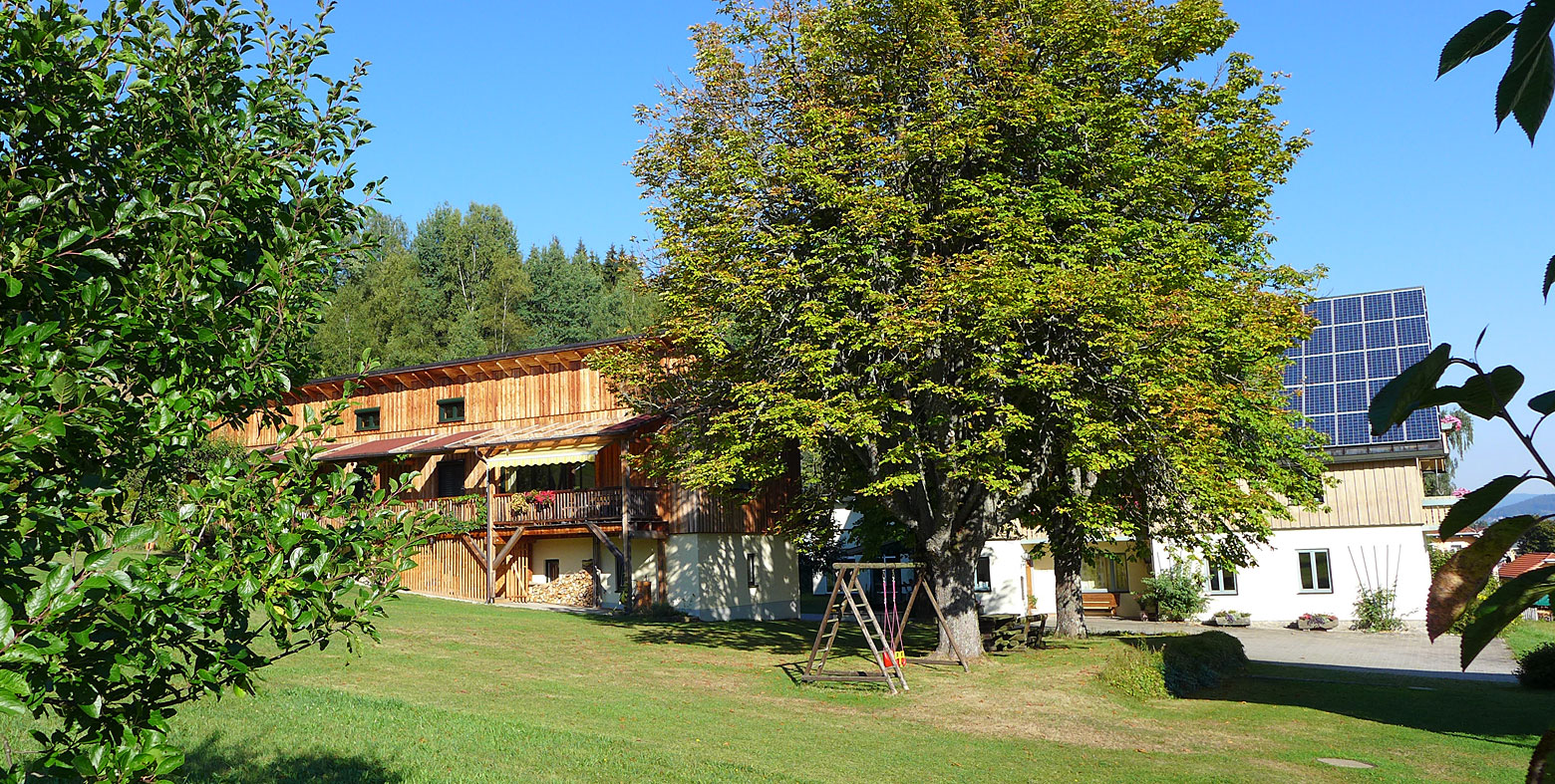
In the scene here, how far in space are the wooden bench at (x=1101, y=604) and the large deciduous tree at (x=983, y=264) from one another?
16.5 m

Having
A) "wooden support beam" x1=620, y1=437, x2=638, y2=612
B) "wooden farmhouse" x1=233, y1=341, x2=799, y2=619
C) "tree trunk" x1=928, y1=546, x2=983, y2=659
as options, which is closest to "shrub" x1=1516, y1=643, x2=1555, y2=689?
"tree trunk" x1=928, y1=546, x2=983, y2=659

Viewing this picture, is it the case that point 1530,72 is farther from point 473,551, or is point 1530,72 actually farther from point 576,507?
point 473,551

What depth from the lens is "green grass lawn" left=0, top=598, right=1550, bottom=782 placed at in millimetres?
11305

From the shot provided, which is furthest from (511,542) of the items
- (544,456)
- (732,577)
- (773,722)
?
(773,722)

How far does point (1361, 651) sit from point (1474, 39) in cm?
3216

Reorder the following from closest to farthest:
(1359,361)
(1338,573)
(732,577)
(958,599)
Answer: (958,599) → (732,577) → (1338,573) → (1359,361)

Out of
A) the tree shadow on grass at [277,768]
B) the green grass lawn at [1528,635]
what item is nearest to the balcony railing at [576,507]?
the tree shadow on grass at [277,768]

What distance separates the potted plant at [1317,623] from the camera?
34.2 m

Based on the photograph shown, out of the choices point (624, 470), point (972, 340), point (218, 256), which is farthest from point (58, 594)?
point (624, 470)

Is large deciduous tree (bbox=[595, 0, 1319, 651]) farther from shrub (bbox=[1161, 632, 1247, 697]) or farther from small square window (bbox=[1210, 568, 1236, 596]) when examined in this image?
small square window (bbox=[1210, 568, 1236, 596])

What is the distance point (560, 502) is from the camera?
107ft

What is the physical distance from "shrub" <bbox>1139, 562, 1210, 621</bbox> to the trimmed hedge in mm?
13155

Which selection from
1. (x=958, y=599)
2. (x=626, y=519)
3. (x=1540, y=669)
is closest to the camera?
(x=1540, y=669)

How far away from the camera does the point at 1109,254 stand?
1978 centimetres
